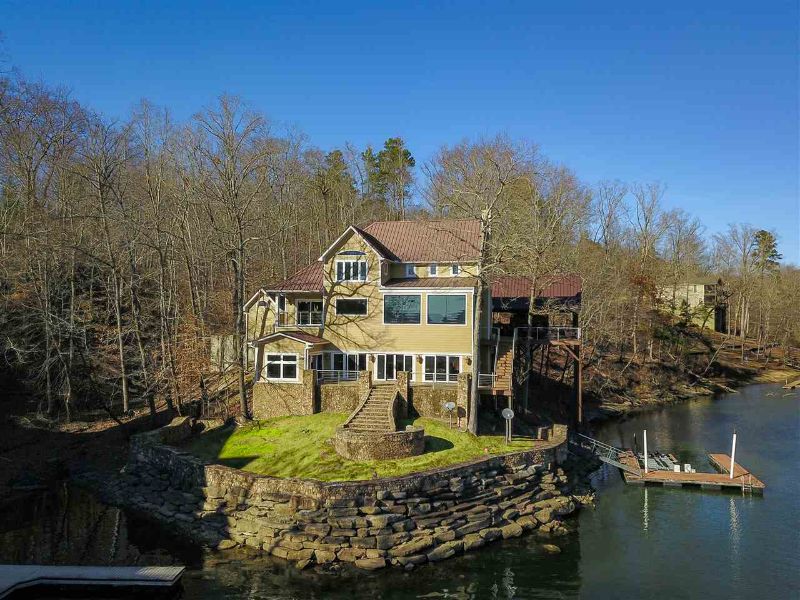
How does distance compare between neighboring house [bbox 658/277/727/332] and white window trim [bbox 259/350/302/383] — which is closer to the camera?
white window trim [bbox 259/350/302/383]

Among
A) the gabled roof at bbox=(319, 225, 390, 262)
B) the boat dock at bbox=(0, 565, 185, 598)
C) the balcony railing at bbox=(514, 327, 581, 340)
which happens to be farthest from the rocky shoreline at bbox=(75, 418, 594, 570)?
the gabled roof at bbox=(319, 225, 390, 262)

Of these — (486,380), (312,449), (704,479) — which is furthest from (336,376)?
(704,479)

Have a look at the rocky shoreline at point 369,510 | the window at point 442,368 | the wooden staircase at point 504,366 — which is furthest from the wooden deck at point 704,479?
the window at point 442,368

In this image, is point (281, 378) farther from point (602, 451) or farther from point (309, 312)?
point (602, 451)

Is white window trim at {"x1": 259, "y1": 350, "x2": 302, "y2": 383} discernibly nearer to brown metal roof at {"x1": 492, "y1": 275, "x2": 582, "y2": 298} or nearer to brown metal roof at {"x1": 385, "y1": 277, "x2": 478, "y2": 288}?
brown metal roof at {"x1": 385, "y1": 277, "x2": 478, "y2": 288}

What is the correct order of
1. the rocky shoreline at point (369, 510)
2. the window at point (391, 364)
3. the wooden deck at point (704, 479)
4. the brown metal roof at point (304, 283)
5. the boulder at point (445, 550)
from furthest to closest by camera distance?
1. the brown metal roof at point (304, 283)
2. the window at point (391, 364)
3. the wooden deck at point (704, 479)
4. the rocky shoreline at point (369, 510)
5. the boulder at point (445, 550)

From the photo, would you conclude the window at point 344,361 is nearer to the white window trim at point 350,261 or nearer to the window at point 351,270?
the white window trim at point 350,261

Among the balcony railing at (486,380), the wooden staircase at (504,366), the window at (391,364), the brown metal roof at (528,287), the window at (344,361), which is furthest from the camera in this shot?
the brown metal roof at (528,287)
